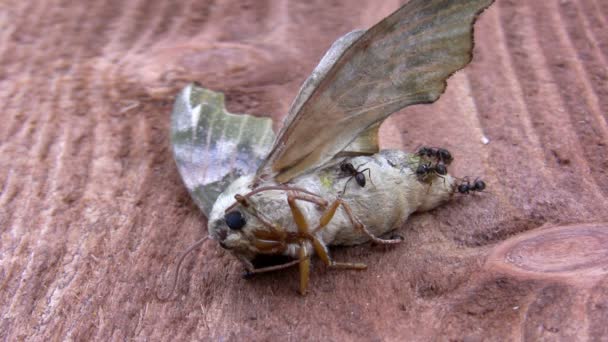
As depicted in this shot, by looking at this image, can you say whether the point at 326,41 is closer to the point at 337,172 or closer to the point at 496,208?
the point at 337,172

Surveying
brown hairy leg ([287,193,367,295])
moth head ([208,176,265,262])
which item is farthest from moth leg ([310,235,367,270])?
moth head ([208,176,265,262])

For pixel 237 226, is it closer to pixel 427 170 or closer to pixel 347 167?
pixel 347 167

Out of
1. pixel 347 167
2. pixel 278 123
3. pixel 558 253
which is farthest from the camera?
pixel 278 123

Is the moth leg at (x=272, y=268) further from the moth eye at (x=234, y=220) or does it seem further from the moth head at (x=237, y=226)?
the moth eye at (x=234, y=220)

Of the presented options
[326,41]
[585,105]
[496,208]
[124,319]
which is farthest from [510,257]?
[326,41]

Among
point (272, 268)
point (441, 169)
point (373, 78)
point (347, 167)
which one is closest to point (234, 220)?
point (272, 268)

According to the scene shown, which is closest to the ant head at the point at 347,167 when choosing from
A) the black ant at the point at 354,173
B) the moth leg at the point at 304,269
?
the black ant at the point at 354,173
